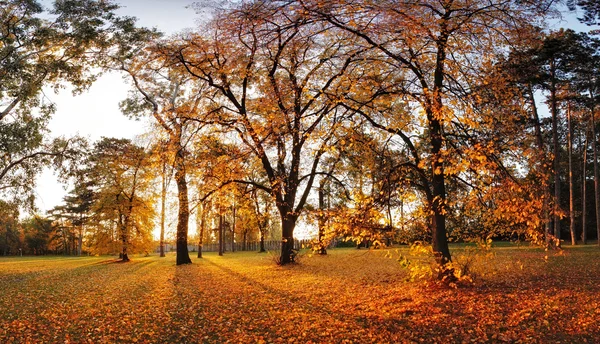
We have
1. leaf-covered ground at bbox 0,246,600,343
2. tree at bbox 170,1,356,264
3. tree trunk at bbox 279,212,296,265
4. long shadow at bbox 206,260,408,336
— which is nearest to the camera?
leaf-covered ground at bbox 0,246,600,343

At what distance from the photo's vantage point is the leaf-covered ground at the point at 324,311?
732 cm

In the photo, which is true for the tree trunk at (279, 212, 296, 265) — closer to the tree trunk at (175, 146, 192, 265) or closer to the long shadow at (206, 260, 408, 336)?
the tree trunk at (175, 146, 192, 265)

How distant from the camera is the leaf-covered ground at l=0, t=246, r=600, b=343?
7.32 meters

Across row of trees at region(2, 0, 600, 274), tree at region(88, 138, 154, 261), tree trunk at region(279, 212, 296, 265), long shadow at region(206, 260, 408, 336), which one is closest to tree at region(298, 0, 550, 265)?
row of trees at region(2, 0, 600, 274)

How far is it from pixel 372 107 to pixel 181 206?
40.2 ft

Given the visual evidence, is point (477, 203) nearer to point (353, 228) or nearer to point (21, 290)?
point (353, 228)

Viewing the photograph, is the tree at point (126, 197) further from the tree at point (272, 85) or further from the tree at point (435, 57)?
the tree at point (435, 57)

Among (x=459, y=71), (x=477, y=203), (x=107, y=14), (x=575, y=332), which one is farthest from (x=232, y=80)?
(x=575, y=332)

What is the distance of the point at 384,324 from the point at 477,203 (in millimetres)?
4191

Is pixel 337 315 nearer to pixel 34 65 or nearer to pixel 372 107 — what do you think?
pixel 372 107

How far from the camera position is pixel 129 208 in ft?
103

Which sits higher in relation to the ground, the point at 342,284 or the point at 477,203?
the point at 477,203

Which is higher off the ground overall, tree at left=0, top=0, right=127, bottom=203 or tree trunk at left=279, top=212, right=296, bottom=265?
tree at left=0, top=0, right=127, bottom=203

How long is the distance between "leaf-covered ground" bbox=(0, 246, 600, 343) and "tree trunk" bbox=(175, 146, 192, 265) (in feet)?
18.6
